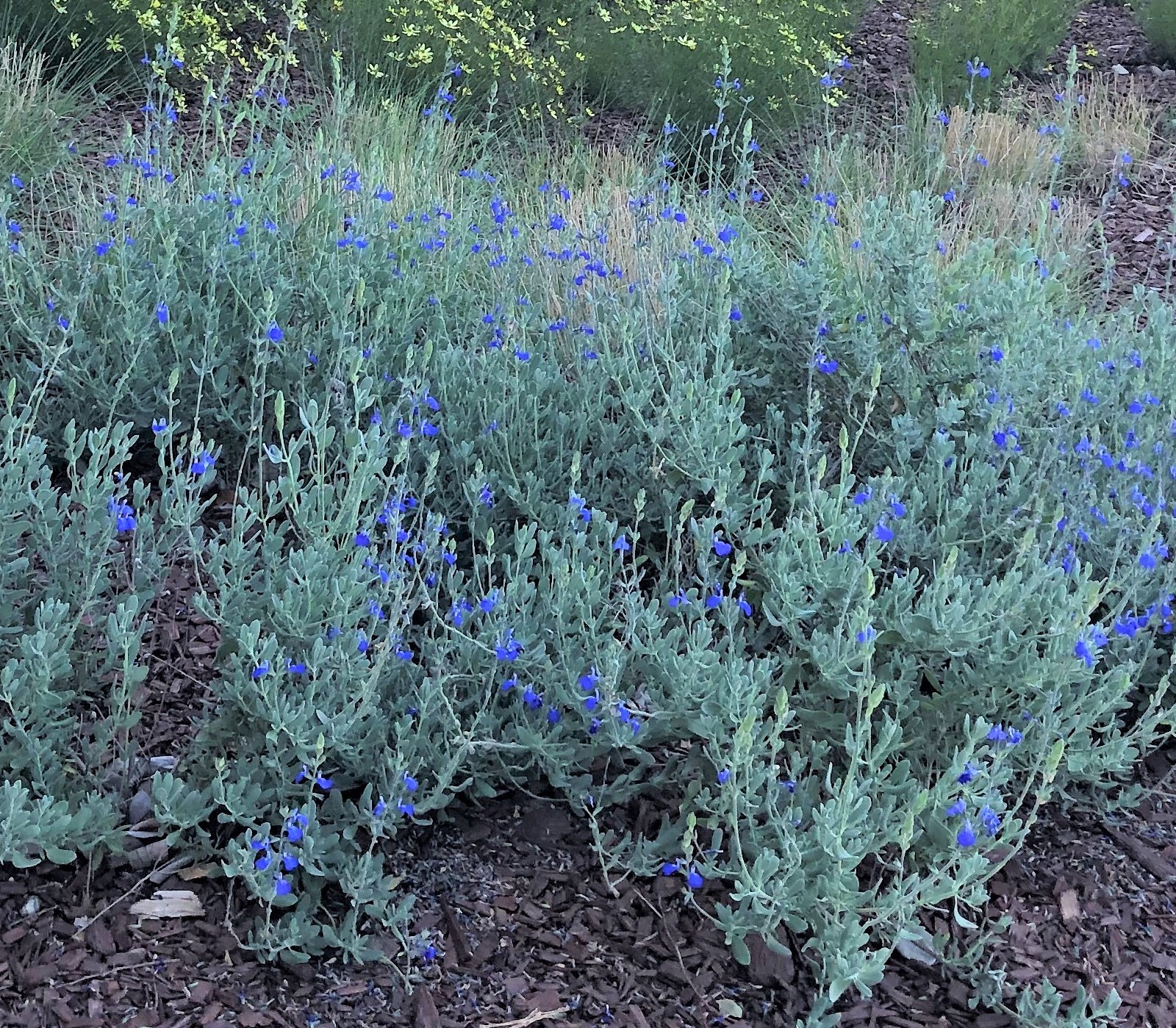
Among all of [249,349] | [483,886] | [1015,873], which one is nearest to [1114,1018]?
[1015,873]

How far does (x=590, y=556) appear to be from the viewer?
266 centimetres

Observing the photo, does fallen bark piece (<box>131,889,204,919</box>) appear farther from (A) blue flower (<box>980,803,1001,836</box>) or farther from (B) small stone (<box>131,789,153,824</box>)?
(A) blue flower (<box>980,803,1001,836</box>)

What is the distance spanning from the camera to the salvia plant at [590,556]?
2184 mm

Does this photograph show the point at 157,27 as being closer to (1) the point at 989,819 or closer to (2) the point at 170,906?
(2) the point at 170,906

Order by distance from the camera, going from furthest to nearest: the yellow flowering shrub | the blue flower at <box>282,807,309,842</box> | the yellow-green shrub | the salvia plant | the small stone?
the yellow-green shrub → the yellow flowering shrub → the small stone → the salvia plant → the blue flower at <box>282,807,309,842</box>

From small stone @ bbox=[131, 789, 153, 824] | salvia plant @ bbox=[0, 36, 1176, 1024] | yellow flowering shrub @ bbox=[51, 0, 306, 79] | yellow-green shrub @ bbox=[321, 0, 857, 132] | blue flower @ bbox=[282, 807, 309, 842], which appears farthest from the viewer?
yellow-green shrub @ bbox=[321, 0, 857, 132]

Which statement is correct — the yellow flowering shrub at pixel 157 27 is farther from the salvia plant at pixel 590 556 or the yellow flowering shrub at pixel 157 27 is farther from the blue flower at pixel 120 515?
the blue flower at pixel 120 515

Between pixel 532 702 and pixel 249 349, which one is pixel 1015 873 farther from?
pixel 249 349

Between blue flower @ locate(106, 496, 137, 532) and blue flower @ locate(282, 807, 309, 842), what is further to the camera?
blue flower @ locate(106, 496, 137, 532)

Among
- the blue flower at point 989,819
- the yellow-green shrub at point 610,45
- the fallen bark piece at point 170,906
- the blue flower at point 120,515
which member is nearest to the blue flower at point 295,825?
the fallen bark piece at point 170,906

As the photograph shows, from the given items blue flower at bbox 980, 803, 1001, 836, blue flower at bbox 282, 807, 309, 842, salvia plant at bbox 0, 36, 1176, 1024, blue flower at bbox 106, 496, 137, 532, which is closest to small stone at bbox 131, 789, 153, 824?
salvia plant at bbox 0, 36, 1176, 1024

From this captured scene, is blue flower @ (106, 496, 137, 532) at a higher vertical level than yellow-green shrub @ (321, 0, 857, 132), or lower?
lower

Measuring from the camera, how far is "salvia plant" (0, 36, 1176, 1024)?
218cm

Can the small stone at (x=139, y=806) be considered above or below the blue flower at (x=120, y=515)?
below
